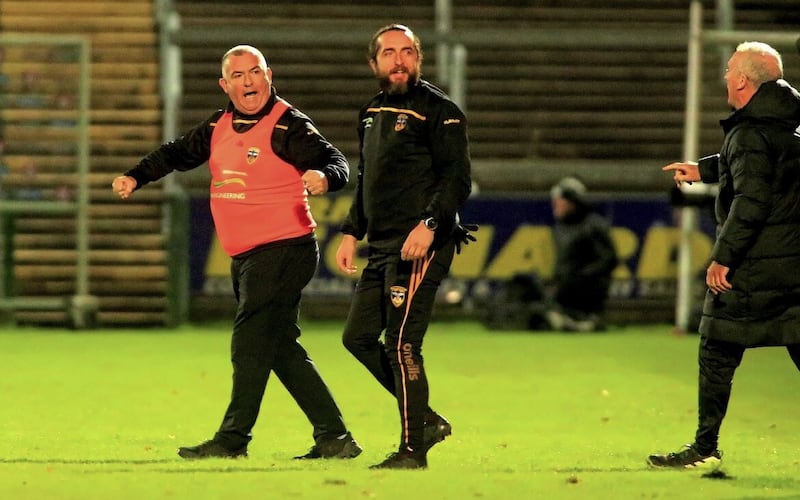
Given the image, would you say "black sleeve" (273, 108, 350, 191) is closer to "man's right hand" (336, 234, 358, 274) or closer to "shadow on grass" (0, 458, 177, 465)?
"man's right hand" (336, 234, 358, 274)

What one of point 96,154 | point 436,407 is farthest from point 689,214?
point 436,407

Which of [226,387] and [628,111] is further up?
[628,111]

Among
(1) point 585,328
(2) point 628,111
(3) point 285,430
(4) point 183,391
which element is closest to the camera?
(3) point 285,430

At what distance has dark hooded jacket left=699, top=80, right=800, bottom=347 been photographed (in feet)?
22.0

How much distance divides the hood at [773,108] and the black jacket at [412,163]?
3.87 ft

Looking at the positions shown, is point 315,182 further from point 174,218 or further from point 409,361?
point 174,218

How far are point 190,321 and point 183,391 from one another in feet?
20.7

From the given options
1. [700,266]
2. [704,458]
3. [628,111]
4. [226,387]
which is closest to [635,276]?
[700,266]

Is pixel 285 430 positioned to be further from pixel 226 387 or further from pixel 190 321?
pixel 190 321

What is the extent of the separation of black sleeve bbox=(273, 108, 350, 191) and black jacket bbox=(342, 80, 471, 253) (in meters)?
0.18

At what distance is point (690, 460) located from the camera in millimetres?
7012

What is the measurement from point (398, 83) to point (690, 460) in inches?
81.3

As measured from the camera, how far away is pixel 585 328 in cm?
1602

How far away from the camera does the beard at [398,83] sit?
6.79m
